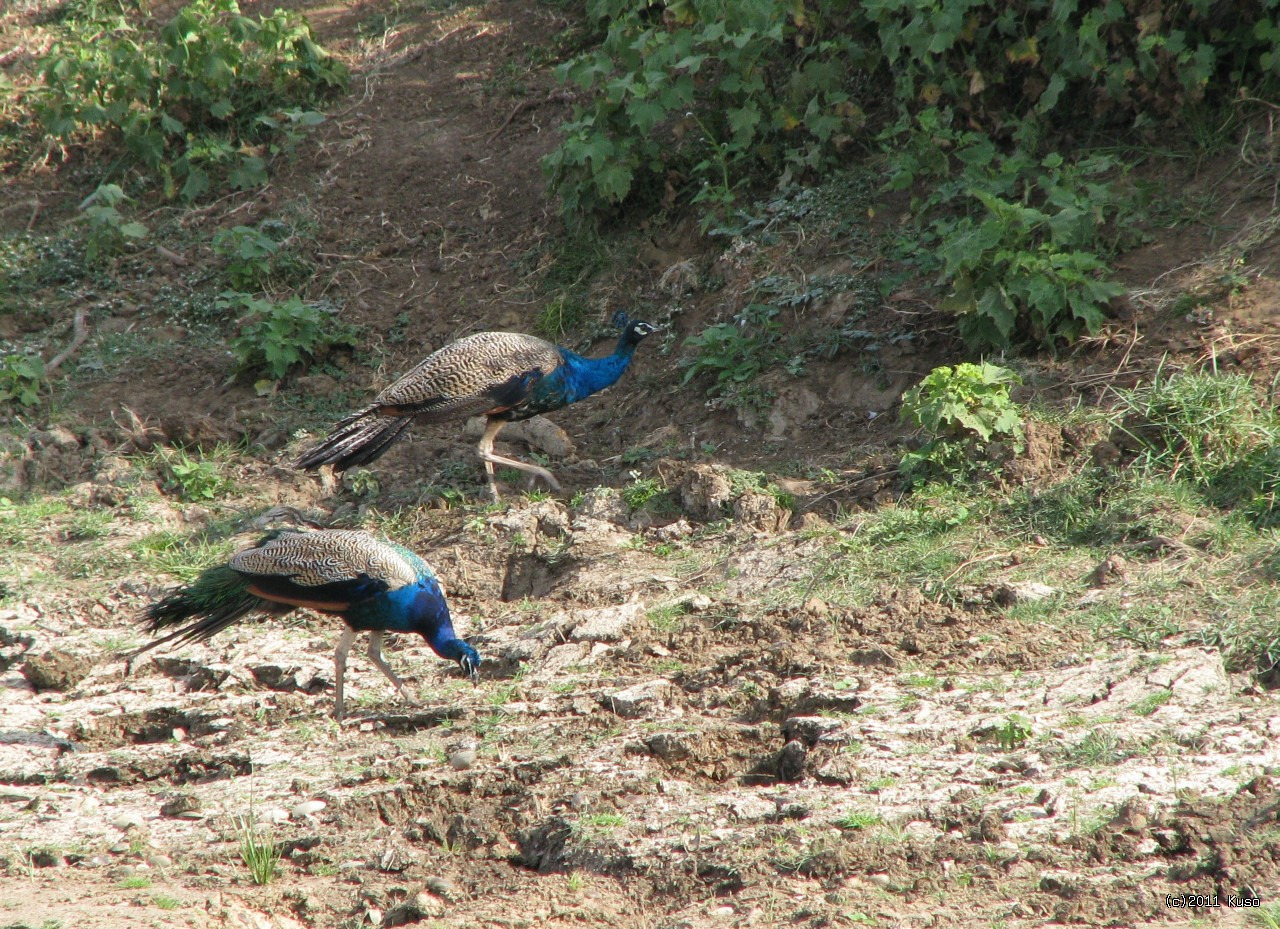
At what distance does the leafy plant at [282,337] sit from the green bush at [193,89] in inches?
93.8

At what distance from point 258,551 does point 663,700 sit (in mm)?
1996

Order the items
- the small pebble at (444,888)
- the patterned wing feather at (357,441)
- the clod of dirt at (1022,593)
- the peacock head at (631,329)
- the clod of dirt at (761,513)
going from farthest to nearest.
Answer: the peacock head at (631,329), the patterned wing feather at (357,441), the clod of dirt at (761,513), the clod of dirt at (1022,593), the small pebble at (444,888)

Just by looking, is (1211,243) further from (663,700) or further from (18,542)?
(18,542)

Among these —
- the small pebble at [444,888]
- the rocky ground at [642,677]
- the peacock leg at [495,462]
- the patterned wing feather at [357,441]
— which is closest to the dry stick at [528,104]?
the rocky ground at [642,677]

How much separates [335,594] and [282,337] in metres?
3.83

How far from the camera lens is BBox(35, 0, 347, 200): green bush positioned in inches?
430

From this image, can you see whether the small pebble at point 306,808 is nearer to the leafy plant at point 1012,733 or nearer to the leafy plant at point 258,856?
the leafy plant at point 258,856

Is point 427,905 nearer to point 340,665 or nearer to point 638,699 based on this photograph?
A: point 638,699

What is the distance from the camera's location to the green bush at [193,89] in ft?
35.9

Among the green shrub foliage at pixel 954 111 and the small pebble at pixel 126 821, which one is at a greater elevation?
the green shrub foliage at pixel 954 111

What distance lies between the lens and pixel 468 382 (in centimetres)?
767

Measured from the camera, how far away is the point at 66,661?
19.7 ft

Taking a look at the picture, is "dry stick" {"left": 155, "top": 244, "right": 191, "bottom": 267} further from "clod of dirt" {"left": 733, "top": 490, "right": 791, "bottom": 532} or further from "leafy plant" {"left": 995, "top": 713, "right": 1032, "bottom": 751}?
"leafy plant" {"left": 995, "top": 713, "right": 1032, "bottom": 751}

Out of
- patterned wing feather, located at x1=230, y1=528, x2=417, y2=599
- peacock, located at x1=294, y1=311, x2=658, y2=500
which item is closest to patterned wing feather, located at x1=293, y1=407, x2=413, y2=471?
peacock, located at x1=294, y1=311, x2=658, y2=500
